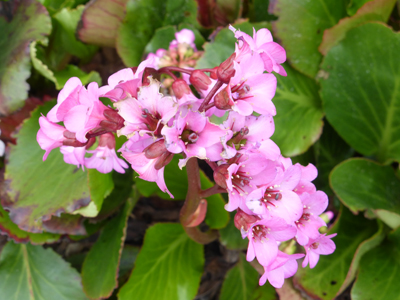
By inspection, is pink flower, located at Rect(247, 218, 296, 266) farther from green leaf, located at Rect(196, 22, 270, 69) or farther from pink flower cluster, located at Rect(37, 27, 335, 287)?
green leaf, located at Rect(196, 22, 270, 69)

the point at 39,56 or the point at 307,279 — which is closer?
the point at 307,279

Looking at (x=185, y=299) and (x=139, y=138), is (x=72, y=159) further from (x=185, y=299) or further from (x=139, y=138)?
(x=185, y=299)

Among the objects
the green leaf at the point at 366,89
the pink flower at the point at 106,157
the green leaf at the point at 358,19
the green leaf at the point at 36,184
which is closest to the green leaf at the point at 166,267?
the green leaf at the point at 36,184

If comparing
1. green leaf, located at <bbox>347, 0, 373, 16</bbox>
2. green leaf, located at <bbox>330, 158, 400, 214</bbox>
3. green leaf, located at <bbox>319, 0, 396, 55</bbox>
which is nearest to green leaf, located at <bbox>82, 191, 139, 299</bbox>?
green leaf, located at <bbox>330, 158, 400, 214</bbox>

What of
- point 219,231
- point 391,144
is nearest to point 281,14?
point 391,144

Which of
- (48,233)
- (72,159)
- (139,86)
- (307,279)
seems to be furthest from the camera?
(48,233)

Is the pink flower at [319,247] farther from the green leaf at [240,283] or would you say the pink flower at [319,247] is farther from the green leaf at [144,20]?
Result: the green leaf at [144,20]

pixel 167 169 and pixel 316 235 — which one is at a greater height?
pixel 316 235

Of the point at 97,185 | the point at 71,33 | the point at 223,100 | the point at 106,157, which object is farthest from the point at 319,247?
the point at 71,33
